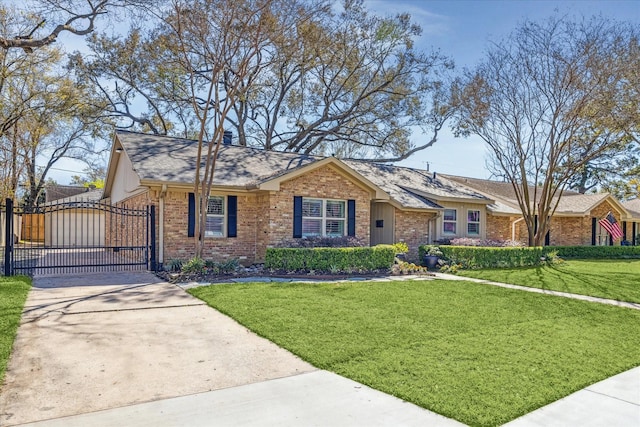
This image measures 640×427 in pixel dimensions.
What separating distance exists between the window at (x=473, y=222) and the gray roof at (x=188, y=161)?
7703mm

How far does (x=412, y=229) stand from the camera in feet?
57.7

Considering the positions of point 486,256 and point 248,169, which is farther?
point 486,256

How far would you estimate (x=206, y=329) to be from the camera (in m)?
6.35

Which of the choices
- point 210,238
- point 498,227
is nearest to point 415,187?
point 498,227

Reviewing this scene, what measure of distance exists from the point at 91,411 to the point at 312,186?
11392mm

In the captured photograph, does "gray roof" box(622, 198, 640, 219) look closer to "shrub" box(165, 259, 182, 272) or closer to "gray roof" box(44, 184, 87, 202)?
"shrub" box(165, 259, 182, 272)

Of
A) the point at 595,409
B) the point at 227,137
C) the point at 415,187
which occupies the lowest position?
the point at 595,409

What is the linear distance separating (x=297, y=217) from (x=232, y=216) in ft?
6.79

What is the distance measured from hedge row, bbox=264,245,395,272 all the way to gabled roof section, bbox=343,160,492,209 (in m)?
3.95

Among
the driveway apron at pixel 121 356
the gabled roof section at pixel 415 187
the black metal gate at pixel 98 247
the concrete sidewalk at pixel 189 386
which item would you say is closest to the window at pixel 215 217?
the black metal gate at pixel 98 247

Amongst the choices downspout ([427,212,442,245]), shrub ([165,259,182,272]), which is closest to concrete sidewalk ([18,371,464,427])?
shrub ([165,259,182,272])

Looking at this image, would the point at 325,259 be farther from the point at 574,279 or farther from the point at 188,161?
the point at 574,279

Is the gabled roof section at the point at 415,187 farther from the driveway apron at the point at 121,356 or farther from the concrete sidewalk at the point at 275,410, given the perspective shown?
the concrete sidewalk at the point at 275,410

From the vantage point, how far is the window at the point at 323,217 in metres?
14.7
